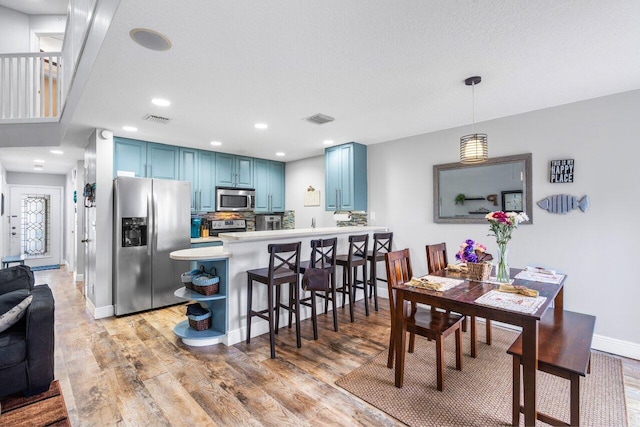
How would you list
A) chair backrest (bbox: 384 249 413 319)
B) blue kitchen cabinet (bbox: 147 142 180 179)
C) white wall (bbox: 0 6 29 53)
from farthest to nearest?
white wall (bbox: 0 6 29 53), blue kitchen cabinet (bbox: 147 142 180 179), chair backrest (bbox: 384 249 413 319)

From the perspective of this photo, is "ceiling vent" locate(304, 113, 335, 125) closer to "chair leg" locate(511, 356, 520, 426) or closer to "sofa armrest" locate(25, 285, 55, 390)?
"chair leg" locate(511, 356, 520, 426)

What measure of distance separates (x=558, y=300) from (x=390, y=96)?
2238mm

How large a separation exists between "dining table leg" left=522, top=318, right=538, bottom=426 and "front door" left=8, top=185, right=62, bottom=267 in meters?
9.75

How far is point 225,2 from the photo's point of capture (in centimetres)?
158

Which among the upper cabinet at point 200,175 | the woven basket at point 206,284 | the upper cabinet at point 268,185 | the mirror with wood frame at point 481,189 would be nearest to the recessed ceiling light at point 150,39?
the woven basket at point 206,284

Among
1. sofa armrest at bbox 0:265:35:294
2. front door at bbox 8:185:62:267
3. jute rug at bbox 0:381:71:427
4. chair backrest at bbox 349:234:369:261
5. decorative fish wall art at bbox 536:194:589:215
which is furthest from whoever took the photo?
front door at bbox 8:185:62:267

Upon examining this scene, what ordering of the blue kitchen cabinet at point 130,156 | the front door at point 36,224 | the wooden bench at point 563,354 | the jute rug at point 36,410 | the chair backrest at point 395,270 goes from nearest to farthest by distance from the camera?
the wooden bench at point 563,354
the jute rug at point 36,410
the chair backrest at point 395,270
the blue kitchen cabinet at point 130,156
the front door at point 36,224

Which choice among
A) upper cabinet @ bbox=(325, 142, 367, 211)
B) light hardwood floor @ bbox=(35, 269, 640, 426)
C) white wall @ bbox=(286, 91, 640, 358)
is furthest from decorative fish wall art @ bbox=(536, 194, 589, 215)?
upper cabinet @ bbox=(325, 142, 367, 211)

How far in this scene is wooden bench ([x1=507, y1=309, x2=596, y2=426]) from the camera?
160cm

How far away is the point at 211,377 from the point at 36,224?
8.04 meters

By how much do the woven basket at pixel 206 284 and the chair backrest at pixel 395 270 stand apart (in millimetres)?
1689

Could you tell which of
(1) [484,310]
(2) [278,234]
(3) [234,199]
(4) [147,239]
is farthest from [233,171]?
(1) [484,310]

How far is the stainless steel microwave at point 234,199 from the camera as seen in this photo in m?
5.25

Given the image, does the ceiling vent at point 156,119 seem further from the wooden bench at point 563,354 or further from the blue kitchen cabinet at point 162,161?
the wooden bench at point 563,354
